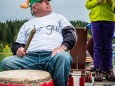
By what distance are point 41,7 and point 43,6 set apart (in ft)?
0.09

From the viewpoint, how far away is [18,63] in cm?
339

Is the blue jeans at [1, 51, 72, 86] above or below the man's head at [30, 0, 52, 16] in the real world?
below

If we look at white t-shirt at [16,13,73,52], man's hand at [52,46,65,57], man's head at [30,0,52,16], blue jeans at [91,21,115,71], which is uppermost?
→ man's head at [30,0,52,16]

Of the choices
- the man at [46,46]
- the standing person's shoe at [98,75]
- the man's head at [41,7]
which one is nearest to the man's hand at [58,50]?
the man at [46,46]

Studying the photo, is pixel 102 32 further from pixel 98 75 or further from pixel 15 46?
pixel 15 46

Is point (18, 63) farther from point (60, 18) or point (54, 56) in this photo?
point (60, 18)

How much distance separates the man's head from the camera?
3.67 metres

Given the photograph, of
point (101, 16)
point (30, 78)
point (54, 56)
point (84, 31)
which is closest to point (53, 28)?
point (54, 56)

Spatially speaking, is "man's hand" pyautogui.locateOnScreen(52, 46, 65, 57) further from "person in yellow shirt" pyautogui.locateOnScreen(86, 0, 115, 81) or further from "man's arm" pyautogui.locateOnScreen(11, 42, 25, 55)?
"person in yellow shirt" pyautogui.locateOnScreen(86, 0, 115, 81)

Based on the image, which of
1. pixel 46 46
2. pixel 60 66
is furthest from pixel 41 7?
pixel 60 66

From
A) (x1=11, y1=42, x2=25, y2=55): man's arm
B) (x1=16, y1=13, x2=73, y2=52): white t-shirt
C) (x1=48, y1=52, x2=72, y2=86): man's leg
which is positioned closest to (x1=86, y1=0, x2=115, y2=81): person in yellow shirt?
(x1=16, y1=13, x2=73, y2=52): white t-shirt

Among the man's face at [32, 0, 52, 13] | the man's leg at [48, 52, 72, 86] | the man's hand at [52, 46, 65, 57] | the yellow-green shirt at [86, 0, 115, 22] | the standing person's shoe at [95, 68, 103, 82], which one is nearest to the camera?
the man's leg at [48, 52, 72, 86]

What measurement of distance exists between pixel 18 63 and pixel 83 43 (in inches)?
90.1

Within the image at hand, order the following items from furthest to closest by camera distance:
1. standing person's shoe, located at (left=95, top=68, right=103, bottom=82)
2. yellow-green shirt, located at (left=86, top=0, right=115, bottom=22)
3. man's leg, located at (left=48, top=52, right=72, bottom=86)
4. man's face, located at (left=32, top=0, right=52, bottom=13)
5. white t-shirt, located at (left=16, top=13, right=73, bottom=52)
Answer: yellow-green shirt, located at (left=86, top=0, right=115, bottom=22)
standing person's shoe, located at (left=95, top=68, right=103, bottom=82)
man's face, located at (left=32, top=0, right=52, bottom=13)
white t-shirt, located at (left=16, top=13, right=73, bottom=52)
man's leg, located at (left=48, top=52, right=72, bottom=86)
